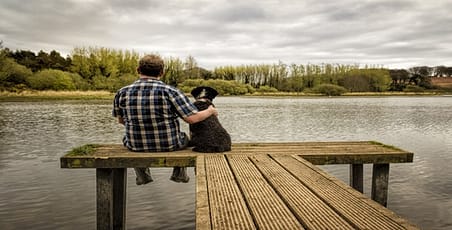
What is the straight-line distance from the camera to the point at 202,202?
8.44 feet

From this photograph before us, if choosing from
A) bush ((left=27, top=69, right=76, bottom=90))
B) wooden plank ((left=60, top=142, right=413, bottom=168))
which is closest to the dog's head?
wooden plank ((left=60, top=142, right=413, bottom=168))

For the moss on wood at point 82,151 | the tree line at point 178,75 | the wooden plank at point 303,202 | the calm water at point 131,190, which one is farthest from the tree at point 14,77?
the wooden plank at point 303,202

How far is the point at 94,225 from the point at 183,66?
289 feet

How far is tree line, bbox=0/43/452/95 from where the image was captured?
183 feet

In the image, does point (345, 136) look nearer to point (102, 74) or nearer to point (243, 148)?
point (243, 148)

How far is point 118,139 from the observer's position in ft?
43.9

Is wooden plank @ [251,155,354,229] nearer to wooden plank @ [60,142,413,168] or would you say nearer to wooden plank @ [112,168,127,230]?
wooden plank @ [60,142,413,168]

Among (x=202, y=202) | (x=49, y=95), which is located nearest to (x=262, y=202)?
(x=202, y=202)

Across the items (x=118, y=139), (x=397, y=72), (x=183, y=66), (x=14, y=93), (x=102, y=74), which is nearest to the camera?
(x=118, y=139)

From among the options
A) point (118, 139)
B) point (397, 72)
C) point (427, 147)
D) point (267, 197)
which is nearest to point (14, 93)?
point (118, 139)

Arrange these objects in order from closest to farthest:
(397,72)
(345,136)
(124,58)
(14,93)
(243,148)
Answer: (243,148) < (345,136) < (14,93) < (124,58) < (397,72)

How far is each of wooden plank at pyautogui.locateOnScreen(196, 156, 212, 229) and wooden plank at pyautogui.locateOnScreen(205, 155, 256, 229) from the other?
1.2 inches

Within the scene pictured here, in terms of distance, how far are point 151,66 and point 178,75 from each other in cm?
8321

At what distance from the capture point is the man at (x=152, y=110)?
439cm
